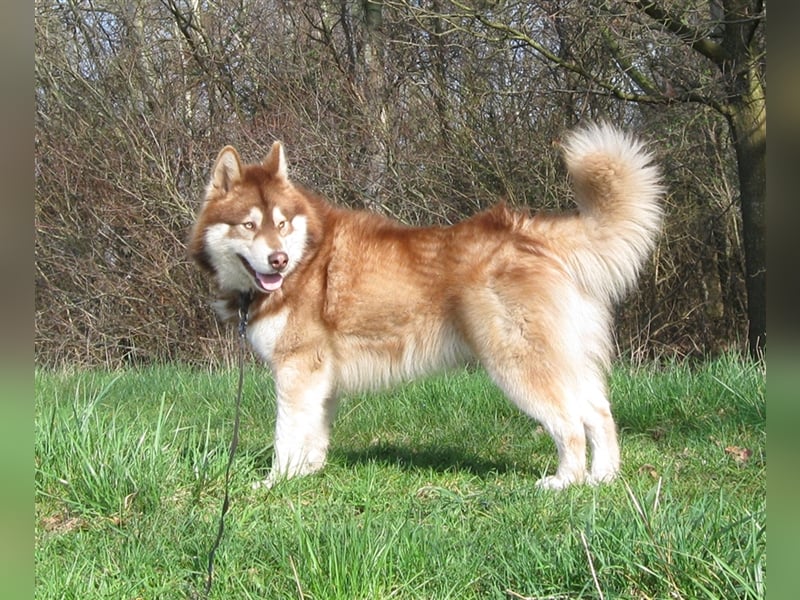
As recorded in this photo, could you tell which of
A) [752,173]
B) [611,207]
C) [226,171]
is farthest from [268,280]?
[752,173]

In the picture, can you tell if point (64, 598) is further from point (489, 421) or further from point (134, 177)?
point (134, 177)

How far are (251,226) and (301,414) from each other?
1.21m

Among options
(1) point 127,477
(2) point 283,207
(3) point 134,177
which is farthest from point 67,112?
(1) point 127,477

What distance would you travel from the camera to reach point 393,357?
4.84 metres

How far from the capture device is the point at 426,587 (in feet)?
8.84

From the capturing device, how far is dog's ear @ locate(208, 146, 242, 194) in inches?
197

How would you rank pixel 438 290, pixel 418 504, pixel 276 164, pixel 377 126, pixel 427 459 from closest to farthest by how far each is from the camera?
pixel 418 504 < pixel 438 290 < pixel 427 459 < pixel 276 164 < pixel 377 126

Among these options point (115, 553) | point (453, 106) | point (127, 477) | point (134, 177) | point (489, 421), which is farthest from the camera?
point (134, 177)

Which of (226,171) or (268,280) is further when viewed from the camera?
(226,171)

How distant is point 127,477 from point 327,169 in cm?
802

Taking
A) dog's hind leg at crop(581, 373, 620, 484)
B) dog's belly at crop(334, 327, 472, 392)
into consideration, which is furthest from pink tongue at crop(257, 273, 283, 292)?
dog's hind leg at crop(581, 373, 620, 484)

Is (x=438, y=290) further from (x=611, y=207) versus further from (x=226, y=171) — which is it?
(x=226, y=171)

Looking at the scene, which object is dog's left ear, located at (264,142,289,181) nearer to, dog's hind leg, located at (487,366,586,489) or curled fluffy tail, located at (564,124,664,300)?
curled fluffy tail, located at (564,124,664,300)
